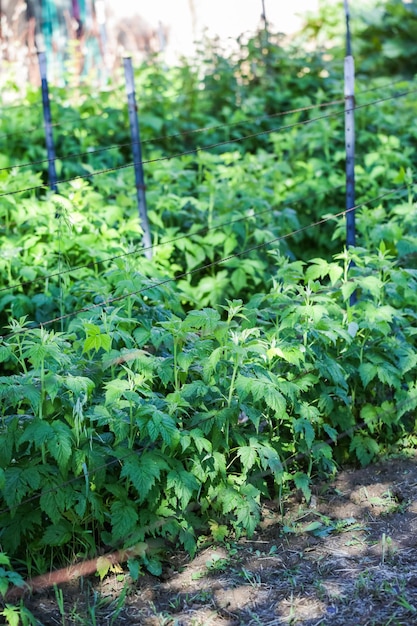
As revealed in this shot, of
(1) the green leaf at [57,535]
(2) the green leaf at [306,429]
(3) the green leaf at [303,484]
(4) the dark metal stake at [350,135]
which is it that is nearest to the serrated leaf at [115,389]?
(1) the green leaf at [57,535]

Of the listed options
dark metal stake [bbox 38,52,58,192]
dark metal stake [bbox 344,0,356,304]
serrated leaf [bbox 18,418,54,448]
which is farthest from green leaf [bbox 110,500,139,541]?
dark metal stake [bbox 38,52,58,192]

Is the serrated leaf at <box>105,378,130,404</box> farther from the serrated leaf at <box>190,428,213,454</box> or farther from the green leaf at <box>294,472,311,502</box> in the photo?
the green leaf at <box>294,472,311,502</box>

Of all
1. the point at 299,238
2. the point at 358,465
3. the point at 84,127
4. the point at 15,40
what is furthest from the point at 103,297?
the point at 15,40

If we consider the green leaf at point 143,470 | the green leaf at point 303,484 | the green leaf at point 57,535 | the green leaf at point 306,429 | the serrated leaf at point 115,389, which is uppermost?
the serrated leaf at point 115,389

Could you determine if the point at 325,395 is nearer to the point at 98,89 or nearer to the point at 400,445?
the point at 400,445

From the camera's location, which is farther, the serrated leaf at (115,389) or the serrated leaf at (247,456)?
the serrated leaf at (247,456)

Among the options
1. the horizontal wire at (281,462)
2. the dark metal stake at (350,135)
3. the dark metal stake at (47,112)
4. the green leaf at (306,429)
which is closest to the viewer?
the horizontal wire at (281,462)

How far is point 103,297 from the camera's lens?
4.48 m

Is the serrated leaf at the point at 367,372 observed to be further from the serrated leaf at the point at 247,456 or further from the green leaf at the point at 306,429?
the serrated leaf at the point at 247,456

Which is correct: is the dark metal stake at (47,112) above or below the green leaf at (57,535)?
above

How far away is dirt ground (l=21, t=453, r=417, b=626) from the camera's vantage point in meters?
3.22

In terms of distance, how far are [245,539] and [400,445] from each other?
44.9 inches

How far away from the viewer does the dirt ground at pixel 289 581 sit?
127 inches

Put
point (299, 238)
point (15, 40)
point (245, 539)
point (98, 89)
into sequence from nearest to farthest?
point (245, 539)
point (299, 238)
point (98, 89)
point (15, 40)
